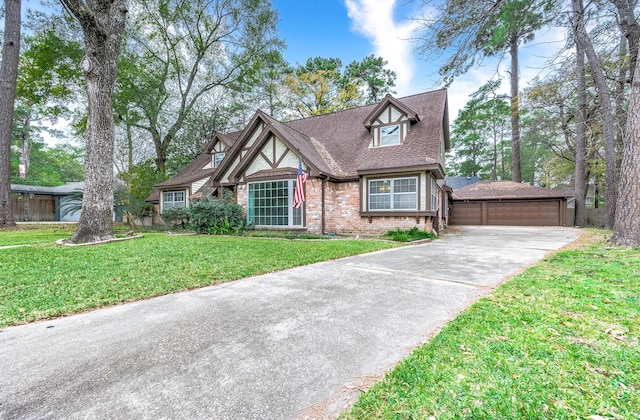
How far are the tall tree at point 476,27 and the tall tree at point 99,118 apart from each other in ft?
30.9

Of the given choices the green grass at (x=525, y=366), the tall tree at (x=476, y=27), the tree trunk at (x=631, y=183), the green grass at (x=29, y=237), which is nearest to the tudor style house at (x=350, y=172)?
the tall tree at (x=476, y=27)

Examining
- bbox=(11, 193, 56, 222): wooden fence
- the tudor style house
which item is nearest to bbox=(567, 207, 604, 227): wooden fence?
the tudor style house

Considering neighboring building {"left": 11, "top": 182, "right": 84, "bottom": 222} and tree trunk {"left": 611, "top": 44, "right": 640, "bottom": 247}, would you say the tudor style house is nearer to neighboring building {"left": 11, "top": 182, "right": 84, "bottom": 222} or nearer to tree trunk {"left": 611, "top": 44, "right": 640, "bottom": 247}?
tree trunk {"left": 611, "top": 44, "right": 640, "bottom": 247}

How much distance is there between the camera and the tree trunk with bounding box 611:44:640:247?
6.82 metres

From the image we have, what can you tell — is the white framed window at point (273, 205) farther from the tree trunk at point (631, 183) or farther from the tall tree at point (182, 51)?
the tall tree at point (182, 51)

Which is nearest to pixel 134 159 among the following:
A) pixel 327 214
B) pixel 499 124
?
pixel 327 214

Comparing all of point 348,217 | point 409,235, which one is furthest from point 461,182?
point 409,235

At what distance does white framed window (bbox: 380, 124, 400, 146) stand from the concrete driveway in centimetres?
980

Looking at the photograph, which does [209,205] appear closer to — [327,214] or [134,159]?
[327,214]

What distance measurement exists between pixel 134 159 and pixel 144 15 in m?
11.2

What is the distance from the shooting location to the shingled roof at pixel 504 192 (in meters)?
18.6

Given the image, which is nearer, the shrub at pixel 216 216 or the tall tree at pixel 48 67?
the shrub at pixel 216 216

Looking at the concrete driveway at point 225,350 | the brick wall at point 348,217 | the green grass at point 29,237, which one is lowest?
the concrete driveway at point 225,350

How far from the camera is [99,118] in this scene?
8.59 m
